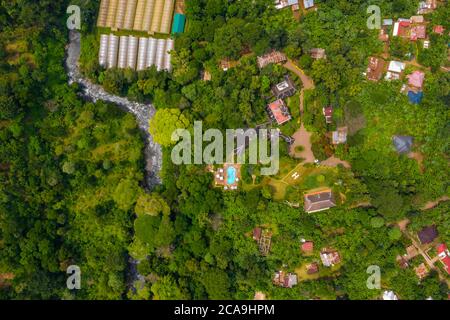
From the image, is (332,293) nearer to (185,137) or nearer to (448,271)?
(448,271)

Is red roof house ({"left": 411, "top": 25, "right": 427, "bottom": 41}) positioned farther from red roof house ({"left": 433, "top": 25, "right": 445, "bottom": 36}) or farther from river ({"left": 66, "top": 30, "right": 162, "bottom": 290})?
river ({"left": 66, "top": 30, "right": 162, "bottom": 290})

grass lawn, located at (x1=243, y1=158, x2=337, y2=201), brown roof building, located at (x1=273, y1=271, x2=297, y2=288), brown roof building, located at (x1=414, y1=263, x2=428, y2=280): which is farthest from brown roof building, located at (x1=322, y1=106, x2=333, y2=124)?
brown roof building, located at (x1=414, y1=263, x2=428, y2=280)

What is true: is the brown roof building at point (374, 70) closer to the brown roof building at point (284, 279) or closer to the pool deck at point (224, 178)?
the pool deck at point (224, 178)

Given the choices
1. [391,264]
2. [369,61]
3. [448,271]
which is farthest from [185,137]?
[448,271]

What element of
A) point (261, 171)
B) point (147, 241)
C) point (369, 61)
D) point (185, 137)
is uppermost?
point (369, 61)

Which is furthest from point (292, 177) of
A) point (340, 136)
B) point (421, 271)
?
point (421, 271)

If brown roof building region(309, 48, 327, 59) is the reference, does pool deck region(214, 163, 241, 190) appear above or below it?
below

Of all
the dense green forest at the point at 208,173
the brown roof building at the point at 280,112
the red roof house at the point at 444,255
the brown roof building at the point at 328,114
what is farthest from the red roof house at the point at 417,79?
the red roof house at the point at 444,255
